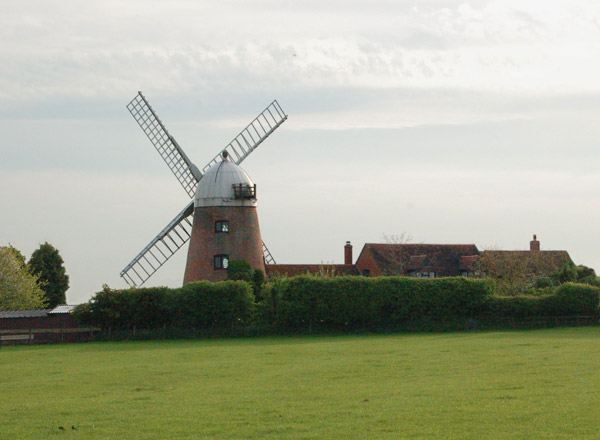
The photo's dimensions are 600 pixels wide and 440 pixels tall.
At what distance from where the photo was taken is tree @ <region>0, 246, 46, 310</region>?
229 ft

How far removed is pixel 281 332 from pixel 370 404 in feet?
108

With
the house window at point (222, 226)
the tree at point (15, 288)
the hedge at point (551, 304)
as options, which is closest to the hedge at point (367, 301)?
the hedge at point (551, 304)

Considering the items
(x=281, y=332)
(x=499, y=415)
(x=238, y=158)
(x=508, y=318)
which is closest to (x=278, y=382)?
(x=499, y=415)

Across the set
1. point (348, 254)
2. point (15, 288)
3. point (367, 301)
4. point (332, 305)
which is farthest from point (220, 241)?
point (348, 254)

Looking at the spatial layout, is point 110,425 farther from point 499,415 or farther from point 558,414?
point 558,414

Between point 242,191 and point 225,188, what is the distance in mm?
1174

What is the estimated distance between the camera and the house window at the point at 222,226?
5831cm

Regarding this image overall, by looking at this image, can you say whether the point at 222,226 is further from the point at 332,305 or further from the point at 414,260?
the point at 414,260

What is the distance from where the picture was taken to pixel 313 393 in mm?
22188

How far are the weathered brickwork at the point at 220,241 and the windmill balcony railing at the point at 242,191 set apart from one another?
0.75 metres

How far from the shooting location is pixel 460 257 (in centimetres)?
8312

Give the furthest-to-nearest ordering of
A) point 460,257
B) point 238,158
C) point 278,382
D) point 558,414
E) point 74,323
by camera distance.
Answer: point 460,257 → point 238,158 → point 74,323 → point 278,382 → point 558,414

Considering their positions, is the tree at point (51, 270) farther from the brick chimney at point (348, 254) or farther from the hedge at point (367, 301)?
the hedge at point (367, 301)

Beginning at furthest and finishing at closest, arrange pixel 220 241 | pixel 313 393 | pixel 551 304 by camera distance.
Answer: pixel 220 241 → pixel 551 304 → pixel 313 393
